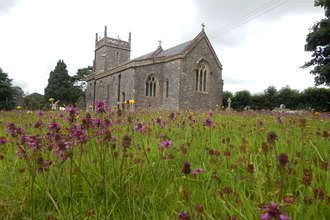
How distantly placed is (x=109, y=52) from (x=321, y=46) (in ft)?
96.5

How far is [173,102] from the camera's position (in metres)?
21.6

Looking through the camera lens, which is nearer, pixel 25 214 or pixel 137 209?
pixel 137 209

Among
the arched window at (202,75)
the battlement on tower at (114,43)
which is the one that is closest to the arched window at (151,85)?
the arched window at (202,75)

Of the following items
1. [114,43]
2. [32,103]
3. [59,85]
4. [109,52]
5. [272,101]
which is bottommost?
[32,103]

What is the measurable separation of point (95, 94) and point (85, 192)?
32.5 m

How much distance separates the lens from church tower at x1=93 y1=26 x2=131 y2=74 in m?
35.6

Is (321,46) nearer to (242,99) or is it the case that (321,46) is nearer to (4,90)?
(242,99)

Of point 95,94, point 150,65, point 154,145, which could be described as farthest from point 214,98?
point 154,145

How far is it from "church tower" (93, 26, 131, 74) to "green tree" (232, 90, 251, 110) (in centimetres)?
1999

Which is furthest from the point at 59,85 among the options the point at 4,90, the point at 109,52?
the point at 4,90

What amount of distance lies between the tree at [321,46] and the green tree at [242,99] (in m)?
11.6

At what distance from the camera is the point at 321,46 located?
698 inches

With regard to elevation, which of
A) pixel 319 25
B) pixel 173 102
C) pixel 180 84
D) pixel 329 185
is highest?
pixel 319 25

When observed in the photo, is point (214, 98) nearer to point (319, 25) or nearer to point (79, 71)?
point (319, 25)
